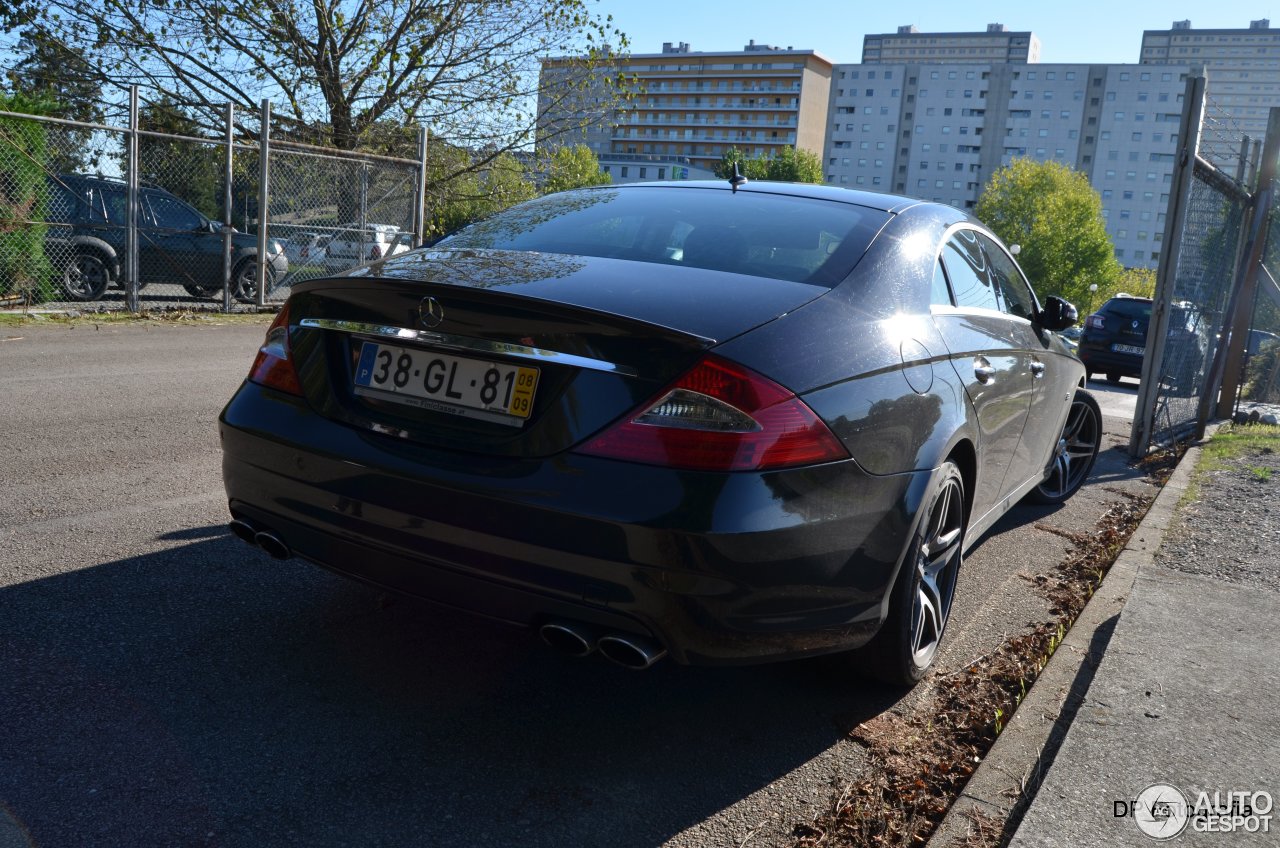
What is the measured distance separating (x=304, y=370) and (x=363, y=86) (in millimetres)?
18735

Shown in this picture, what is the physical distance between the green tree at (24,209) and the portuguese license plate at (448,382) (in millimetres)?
10800

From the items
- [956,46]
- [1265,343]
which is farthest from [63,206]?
[956,46]

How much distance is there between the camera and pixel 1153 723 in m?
3.02

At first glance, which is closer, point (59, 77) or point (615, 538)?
point (615, 538)

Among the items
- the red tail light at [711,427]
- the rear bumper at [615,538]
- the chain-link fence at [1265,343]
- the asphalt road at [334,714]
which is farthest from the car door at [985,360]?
the chain-link fence at [1265,343]

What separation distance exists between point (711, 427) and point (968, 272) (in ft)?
6.22

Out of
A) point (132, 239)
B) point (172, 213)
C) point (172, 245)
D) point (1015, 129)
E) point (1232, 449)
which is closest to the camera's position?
point (1232, 449)

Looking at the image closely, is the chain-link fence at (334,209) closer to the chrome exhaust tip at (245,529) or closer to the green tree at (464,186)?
the green tree at (464,186)

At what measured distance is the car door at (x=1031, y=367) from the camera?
14.2 feet

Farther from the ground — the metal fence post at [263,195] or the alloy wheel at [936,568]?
the metal fence post at [263,195]

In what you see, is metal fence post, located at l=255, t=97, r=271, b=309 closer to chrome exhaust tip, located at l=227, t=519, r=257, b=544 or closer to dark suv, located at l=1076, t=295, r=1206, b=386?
chrome exhaust tip, located at l=227, t=519, r=257, b=544

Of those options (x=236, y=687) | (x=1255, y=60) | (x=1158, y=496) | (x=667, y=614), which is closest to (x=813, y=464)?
(x=667, y=614)

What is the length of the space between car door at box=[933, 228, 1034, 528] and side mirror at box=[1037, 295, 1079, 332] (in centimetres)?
52

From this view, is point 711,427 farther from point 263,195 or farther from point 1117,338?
point 1117,338
